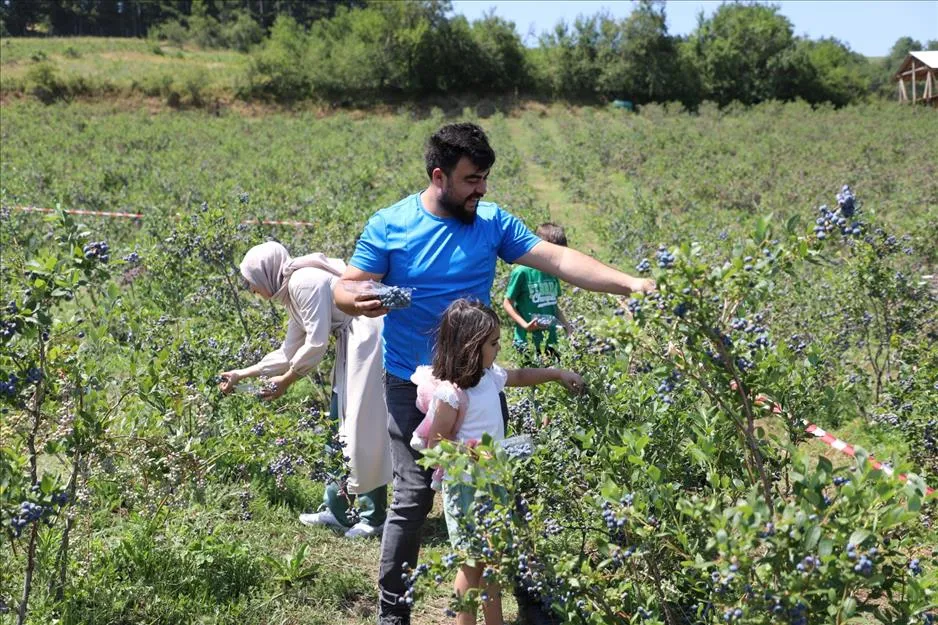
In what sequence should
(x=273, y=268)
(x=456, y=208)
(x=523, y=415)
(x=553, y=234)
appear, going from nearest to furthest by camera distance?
(x=456, y=208), (x=523, y=415), (x=273, y=268), (x=553, y=234)

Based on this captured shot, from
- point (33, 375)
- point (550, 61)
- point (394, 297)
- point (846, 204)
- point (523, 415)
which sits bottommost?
point (523, 415)

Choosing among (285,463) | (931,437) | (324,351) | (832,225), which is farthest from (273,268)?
(931,437)

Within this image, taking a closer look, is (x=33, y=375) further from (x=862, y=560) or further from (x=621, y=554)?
(x=862, y=560)

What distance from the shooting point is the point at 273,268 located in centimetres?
352

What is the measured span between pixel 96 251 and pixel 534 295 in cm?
263

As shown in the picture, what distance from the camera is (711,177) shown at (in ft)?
48.5

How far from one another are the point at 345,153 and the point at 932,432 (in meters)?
18.2

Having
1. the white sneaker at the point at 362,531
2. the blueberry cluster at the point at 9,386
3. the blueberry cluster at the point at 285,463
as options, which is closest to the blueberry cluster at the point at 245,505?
the blueberry cluster at the point at 285,463

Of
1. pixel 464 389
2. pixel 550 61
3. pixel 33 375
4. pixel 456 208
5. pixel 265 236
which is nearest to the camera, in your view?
pixel 33 375

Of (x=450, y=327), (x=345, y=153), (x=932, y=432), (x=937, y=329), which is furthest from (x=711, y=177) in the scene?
(x=450, y=327)

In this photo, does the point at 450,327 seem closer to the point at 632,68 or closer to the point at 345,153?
the point at 345,153

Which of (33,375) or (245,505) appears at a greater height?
(33,375)

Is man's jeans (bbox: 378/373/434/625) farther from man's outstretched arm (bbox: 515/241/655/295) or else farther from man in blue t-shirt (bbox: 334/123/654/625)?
man's outstretched arm (bbox: 515/241/655/295)

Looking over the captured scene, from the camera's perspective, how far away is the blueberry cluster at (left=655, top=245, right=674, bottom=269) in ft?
6.04
